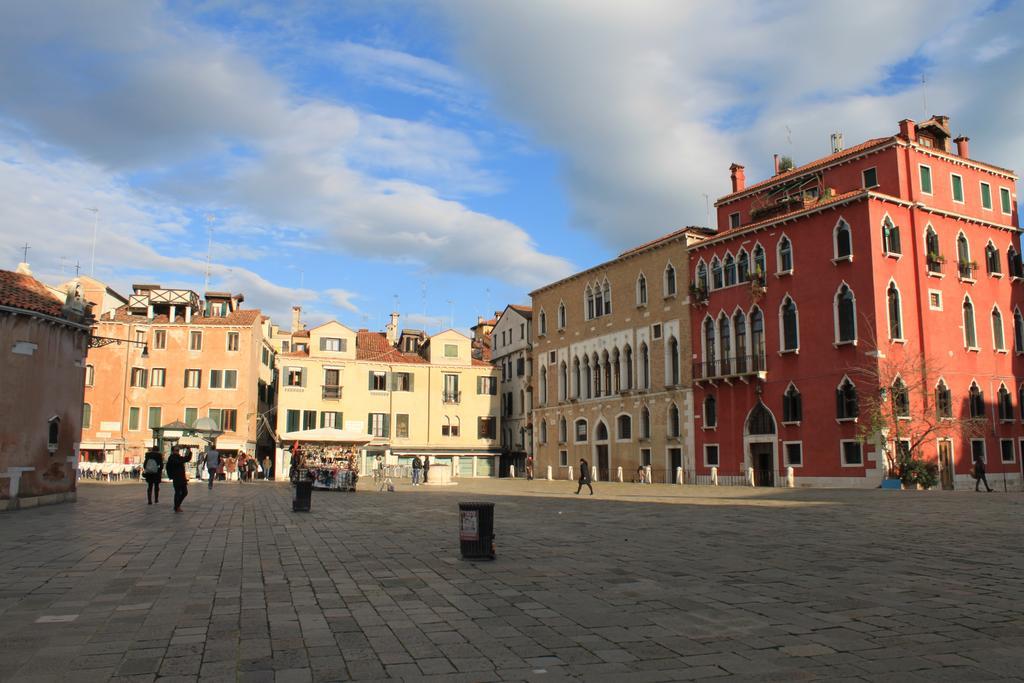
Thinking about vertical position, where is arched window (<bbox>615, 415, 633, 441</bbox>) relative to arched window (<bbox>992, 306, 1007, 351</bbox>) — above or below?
below

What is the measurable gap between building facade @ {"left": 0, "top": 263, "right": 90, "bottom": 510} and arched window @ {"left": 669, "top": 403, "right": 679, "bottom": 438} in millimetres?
29186

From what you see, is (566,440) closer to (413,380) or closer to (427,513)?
(413,380)

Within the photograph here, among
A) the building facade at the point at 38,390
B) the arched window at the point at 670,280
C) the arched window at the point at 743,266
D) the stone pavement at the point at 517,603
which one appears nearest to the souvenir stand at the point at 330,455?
the building facade at the point at 38,390

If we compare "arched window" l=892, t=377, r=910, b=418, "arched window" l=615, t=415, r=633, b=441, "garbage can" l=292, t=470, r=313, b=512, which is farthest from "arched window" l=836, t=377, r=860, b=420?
"garbage can" l=292, t=470, r=313, b=512

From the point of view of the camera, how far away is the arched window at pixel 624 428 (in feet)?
Answer: 153

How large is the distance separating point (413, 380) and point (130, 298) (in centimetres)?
1974

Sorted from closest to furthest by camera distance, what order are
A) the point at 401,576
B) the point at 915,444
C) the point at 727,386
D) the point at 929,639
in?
1. the point at 929,639
2. the point at 401,576
3. the point at 915,444
4. the point at 727,386

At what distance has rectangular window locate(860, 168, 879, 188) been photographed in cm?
3559

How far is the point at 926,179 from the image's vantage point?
116 ft

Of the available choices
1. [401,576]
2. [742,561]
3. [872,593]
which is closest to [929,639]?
[872,593]

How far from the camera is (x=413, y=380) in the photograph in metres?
58.5

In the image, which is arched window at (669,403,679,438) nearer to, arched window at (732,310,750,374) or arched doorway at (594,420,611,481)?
arched window at (732,310,750,374)

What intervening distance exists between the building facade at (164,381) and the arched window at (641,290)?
24.6 metres

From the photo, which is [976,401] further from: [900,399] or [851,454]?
[851,454]
